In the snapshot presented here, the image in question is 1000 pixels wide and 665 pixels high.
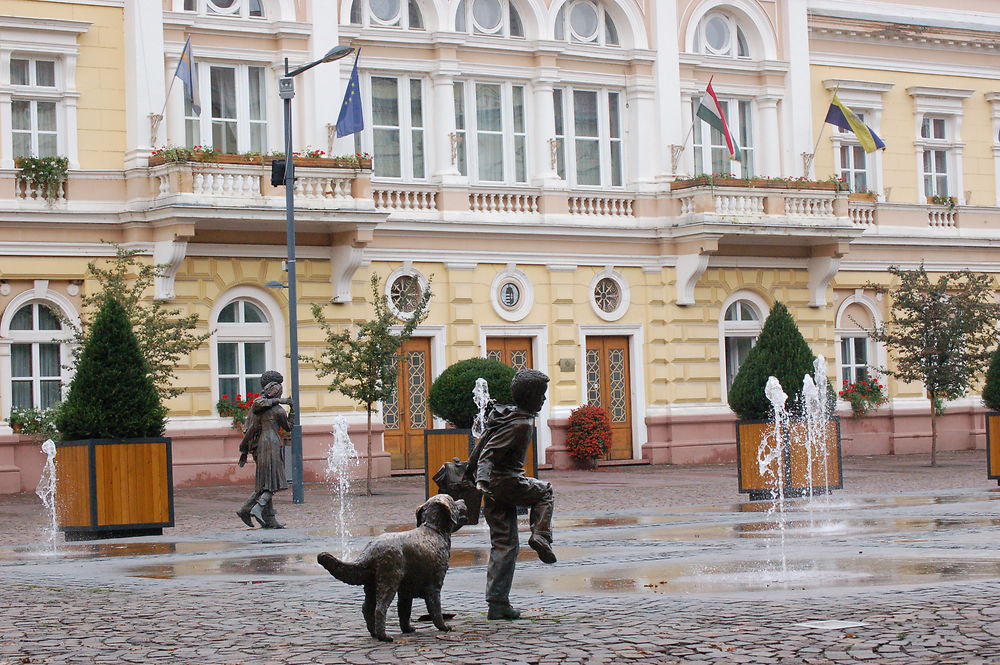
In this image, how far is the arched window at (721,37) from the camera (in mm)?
36062

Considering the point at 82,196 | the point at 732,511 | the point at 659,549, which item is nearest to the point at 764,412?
the point at 732,511

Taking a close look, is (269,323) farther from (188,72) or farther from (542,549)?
(542,549)

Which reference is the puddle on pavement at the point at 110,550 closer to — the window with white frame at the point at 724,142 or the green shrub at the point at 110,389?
the green shrub at the point at 110,389

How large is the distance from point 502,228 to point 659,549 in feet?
58.6

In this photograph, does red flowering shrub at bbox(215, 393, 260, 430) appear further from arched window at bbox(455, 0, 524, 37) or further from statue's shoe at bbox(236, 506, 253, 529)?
statue's shoe at bbox(236, 506, 253, 529)

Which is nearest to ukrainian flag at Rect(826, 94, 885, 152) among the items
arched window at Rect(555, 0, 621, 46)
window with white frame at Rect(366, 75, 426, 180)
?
arched window at Rect(555, 0, 621, 46)

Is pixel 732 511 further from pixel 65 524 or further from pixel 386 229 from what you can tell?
pixel 386 229

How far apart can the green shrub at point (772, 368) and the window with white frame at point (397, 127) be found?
10.5 meters

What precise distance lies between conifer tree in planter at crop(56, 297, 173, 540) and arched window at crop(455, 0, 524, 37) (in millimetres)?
15420

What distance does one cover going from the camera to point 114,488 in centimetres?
1888

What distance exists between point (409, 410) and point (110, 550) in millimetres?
15036

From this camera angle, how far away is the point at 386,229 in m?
31.4

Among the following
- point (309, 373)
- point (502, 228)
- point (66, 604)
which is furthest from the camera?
point (502, 228)

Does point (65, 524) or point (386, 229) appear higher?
point (386, 229)
